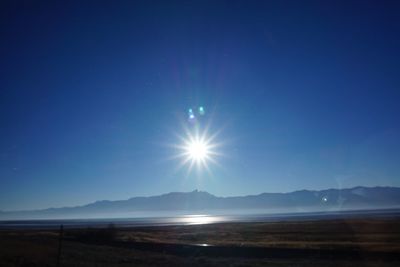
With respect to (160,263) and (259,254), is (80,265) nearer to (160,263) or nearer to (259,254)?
(160,263)

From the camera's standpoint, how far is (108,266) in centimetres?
2502

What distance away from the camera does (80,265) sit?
25.1 meters

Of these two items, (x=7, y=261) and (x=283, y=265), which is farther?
(x=283, y=265)

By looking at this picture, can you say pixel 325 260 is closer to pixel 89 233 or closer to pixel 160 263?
pixel 160 263

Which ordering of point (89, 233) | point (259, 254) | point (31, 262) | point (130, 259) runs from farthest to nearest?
point (89, 233), point (259, 254), point (130, 259), point (31, 262)

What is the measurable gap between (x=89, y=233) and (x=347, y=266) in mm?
46471

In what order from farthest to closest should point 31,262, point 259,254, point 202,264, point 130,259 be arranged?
point 259,254 → point 130,259 → point 202,264 → point 31,262

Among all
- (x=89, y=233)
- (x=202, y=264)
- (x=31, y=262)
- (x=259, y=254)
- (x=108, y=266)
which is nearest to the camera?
(x=31, y=262)

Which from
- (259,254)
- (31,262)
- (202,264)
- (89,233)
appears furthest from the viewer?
(89,233)

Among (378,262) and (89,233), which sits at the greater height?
(89,233)

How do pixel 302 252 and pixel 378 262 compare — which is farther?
pixel 302 252

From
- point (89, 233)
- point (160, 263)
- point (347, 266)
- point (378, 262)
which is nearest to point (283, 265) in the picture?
point (347, 266)

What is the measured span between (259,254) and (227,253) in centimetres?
254

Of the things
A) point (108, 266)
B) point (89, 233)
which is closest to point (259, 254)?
point (108, 266)
